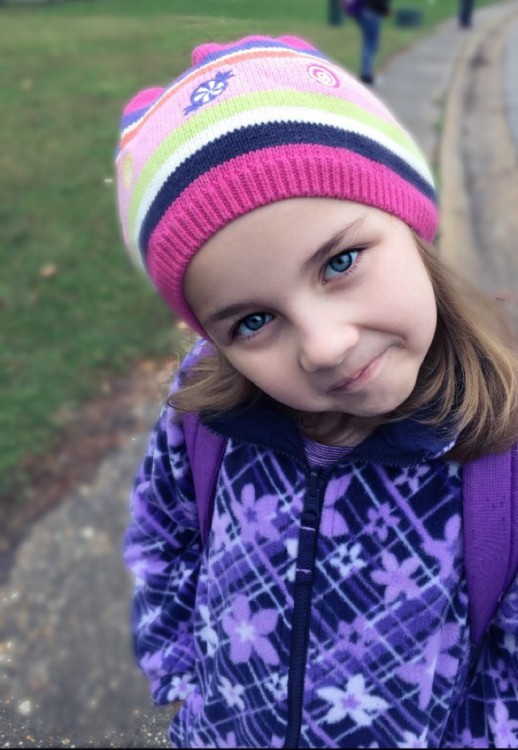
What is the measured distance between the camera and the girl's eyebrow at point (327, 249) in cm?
89

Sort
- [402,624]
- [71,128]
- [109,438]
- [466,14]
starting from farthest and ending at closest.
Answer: [466,14] → [71,128] → [109,438] → [402,624]

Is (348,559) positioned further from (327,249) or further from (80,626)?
(80,626)

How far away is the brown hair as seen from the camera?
3.41 feet

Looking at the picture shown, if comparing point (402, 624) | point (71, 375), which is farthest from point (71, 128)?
point (402, 624)

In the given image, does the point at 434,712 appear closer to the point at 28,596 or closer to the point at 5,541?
the point at 28,596

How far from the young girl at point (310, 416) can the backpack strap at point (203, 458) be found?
2 centimetres

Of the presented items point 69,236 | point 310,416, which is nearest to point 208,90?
point 310,416

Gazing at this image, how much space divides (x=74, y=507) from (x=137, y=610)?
1221mm

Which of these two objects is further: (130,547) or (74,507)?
(74,507)

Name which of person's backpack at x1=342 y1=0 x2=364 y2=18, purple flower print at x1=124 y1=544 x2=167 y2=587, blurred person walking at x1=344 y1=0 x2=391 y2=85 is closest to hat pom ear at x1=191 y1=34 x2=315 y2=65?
purple flower print at x1=124 y1=544 x2=167 y2=587

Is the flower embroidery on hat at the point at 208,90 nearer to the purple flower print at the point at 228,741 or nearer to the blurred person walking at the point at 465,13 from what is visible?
the purple flower print at the point at 228,741

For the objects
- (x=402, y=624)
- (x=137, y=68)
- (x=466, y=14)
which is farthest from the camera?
(x=466, y=14)

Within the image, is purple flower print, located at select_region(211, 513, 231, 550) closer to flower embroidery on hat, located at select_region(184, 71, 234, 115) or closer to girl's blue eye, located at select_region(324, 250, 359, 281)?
girl's blue eye, located at select_region(324, 250, 359, 281)

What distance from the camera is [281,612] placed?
1.16 meters
